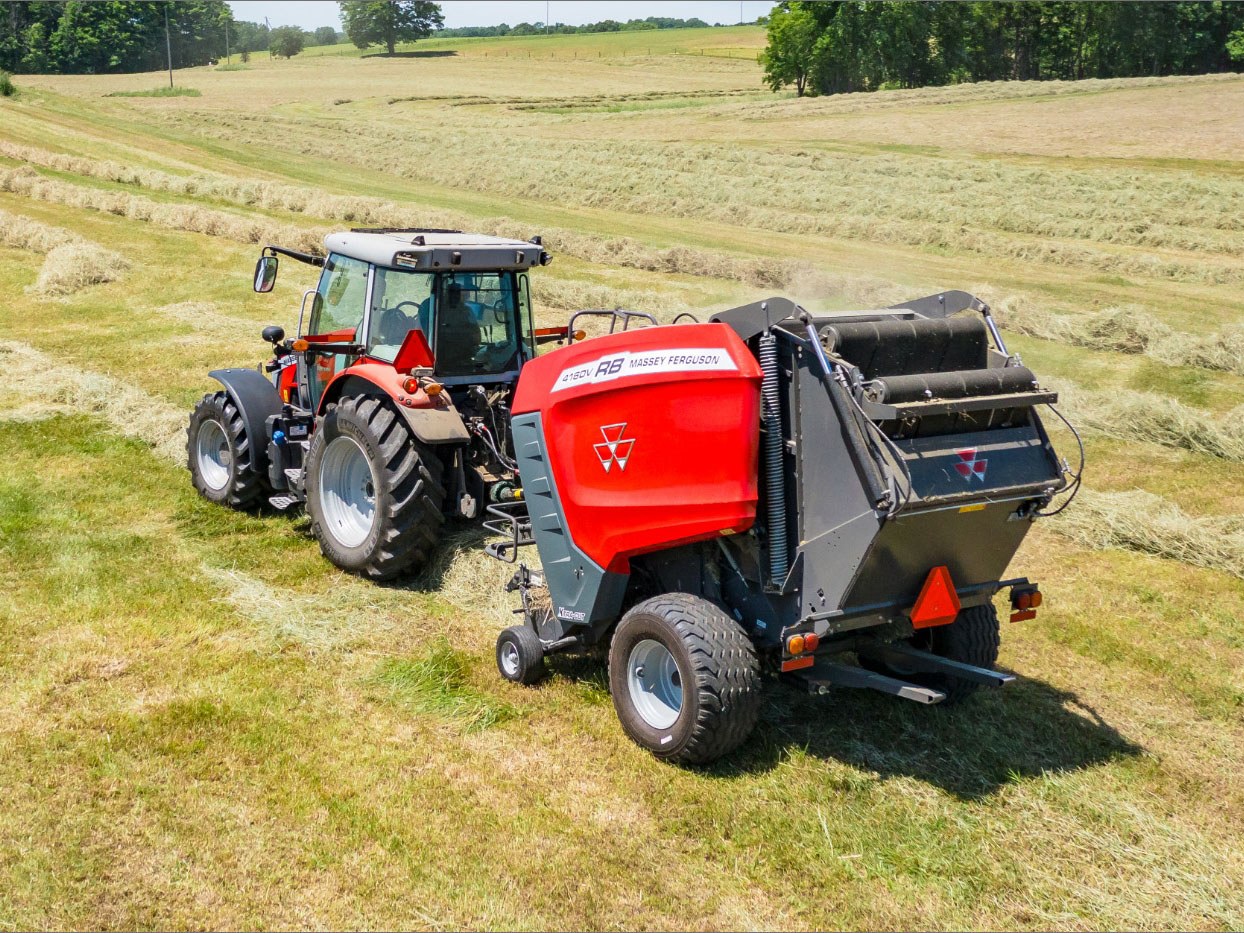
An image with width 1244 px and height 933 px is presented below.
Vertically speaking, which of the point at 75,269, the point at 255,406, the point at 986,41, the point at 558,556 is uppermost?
the point at 986,41

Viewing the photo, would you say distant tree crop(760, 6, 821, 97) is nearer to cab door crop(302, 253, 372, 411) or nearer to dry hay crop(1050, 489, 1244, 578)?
dry hay crop(1050, 489, 1244, 578)

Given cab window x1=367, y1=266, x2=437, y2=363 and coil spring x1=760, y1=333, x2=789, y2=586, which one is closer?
coil spring x1=760, y1=333, x2=789, y2=586

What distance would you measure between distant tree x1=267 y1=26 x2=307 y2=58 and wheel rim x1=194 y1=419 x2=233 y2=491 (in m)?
97.2

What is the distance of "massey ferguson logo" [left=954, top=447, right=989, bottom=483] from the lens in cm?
477

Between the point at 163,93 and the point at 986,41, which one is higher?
the point at 986,41

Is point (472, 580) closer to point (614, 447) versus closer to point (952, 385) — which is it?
point (614, 447)

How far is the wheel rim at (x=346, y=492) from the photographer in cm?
751

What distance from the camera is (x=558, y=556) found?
5699 mm

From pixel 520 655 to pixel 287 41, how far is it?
105m

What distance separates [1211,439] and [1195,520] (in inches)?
95.8

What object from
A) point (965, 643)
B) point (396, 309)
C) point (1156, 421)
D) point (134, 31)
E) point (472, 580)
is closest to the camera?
point (965, 643)

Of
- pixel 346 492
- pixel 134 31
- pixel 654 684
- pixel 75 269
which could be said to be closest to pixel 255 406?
pixel 346 492

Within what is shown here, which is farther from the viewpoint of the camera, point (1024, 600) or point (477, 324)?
point (477, 324)

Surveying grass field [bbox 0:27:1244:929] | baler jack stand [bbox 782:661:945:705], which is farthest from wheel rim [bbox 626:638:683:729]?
baler jack stand [bbox 782:661:945:705]
